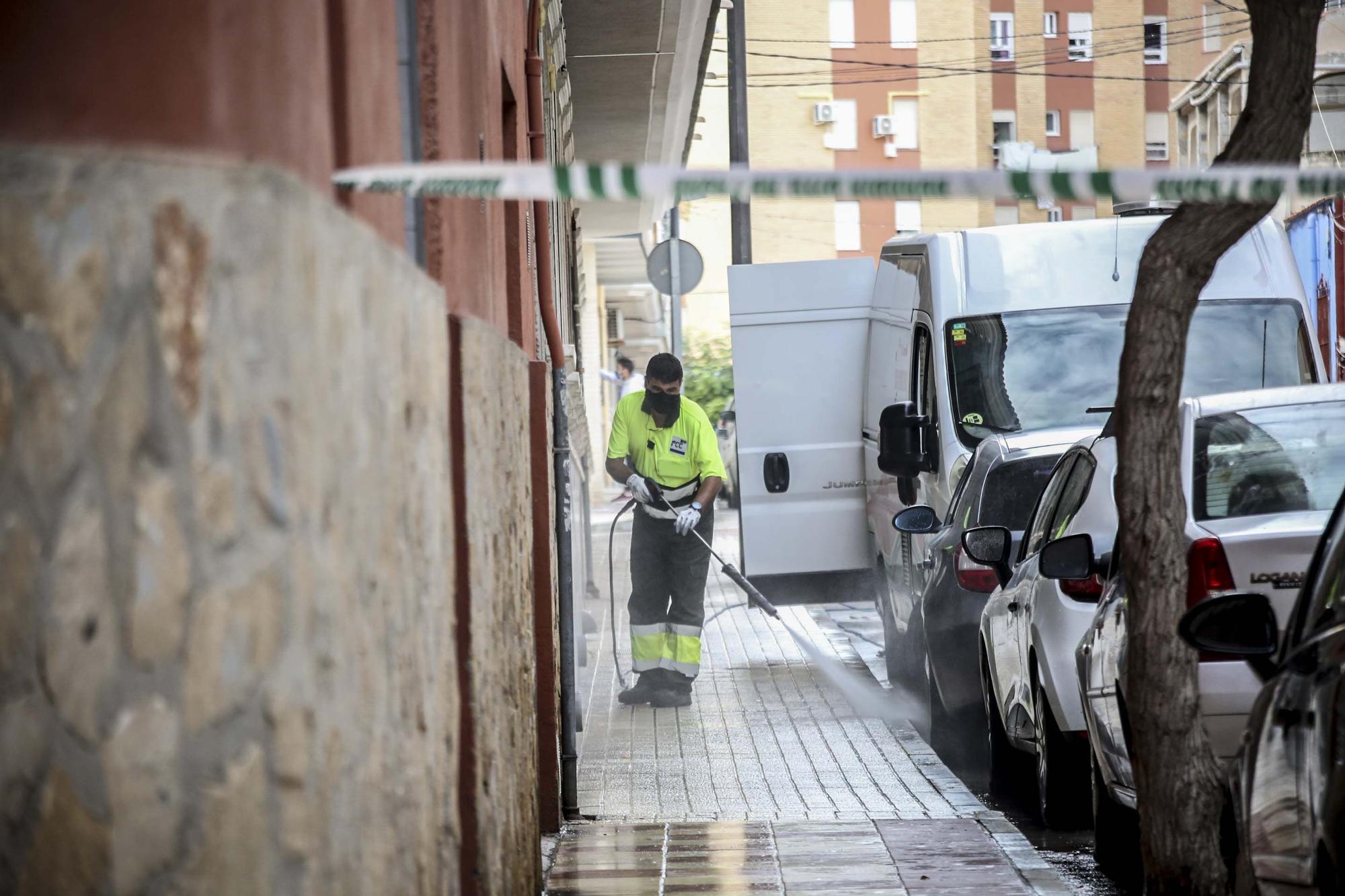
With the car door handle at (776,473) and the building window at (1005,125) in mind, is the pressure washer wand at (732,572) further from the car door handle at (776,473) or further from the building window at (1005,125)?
the building window at (1005,125)

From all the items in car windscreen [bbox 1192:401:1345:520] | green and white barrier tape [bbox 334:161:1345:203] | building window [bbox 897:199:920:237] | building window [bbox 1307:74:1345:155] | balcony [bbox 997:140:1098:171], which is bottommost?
car windscreen [bbox 1192:401:1345:520]

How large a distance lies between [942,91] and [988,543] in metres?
57.1

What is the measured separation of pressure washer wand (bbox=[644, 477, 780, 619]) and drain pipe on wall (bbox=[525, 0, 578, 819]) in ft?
10.7

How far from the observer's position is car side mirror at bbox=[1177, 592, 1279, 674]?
169 inches

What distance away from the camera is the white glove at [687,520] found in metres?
11.7

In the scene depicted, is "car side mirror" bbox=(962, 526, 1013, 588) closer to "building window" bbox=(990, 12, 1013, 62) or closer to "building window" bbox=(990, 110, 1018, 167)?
"building window" bbox=(990, 110, 1018, 167)

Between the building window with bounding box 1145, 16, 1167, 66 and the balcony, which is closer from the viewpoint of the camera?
the balcony

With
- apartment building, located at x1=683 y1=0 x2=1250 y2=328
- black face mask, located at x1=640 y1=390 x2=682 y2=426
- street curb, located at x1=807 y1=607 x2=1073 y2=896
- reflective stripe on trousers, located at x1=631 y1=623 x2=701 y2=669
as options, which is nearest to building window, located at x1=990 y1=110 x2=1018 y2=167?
apartment building, located at x1=683 y1=0 x2=1250 y2=328

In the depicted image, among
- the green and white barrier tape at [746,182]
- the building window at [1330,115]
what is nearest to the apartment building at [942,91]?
the building window at [1330,115]

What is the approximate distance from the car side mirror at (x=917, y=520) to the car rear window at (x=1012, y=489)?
63 centimetres

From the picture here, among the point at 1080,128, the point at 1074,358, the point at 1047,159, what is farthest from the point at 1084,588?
the point at 1080,128

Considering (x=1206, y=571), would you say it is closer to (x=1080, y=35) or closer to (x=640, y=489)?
(x=640, y=489)

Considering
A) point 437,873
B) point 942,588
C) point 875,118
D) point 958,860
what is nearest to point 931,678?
point 942,588

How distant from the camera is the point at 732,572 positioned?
40.2 ft
